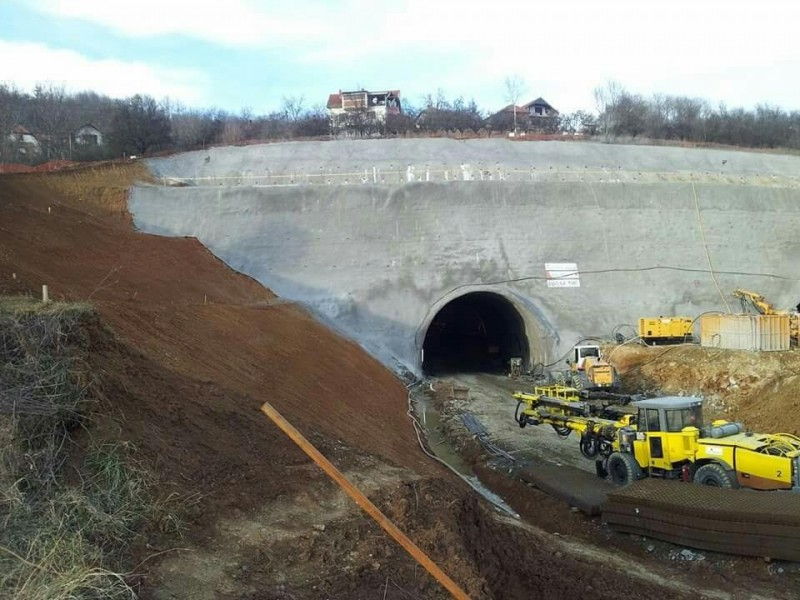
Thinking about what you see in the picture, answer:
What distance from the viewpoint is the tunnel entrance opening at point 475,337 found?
3506 cm

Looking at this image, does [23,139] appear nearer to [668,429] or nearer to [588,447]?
[588,447]

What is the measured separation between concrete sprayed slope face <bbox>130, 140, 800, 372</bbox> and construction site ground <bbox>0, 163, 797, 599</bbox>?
10914 millimetres

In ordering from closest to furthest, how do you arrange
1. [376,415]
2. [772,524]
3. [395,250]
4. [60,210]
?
[772,524]
[376,415]
[60,210]
[395,250]

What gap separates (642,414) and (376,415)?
6932 mm

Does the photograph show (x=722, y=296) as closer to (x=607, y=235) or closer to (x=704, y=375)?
(x=607, y=235)

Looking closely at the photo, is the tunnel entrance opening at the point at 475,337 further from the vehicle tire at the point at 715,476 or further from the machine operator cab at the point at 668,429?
the vehicle tire at the point at 715,476

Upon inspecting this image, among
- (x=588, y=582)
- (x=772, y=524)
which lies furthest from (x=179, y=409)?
(x=772, y=524)

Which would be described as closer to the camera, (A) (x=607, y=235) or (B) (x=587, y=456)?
(B) (x=587, y=456)

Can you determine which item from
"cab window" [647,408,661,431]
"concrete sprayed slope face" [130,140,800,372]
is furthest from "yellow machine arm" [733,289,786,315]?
"cab window" [647,408,661,431]

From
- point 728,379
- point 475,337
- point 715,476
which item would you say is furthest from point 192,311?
point 475,337

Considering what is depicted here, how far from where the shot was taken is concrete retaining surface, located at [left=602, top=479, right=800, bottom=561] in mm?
9641

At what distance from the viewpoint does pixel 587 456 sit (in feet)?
53.9

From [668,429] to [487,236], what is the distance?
20.5 m

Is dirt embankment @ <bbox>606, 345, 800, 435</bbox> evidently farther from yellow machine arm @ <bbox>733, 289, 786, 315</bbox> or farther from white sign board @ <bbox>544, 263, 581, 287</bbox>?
yellow machine arm @ <bbox>733, 289, 786, 315</bbox>
